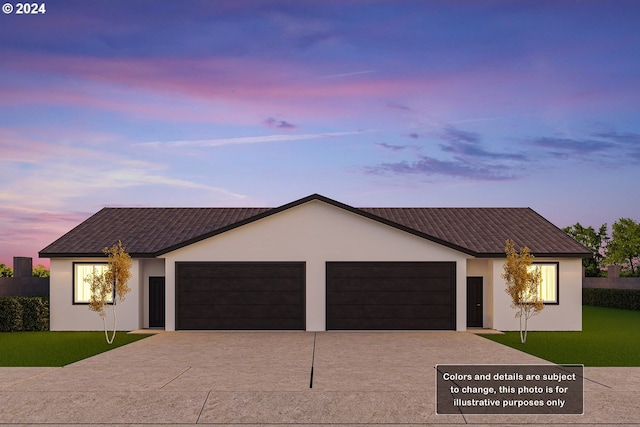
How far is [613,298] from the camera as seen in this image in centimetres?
3897

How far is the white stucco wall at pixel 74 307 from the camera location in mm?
25156

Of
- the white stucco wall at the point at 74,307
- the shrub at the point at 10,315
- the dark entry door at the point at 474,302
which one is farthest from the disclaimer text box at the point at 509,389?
the shrub at the point at 10,315

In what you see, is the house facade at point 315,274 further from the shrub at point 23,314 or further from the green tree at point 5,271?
the green tree at point 5,271

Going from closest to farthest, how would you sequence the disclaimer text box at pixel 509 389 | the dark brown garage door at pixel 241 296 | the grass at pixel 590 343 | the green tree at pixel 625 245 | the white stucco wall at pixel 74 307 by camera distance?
the disclaimer text box at pixel 509 389, the grass at pixel 590 343, the dark brown garage door at pixel 241 296, the white stucco wall at pixel 74 307, the green tree at pixel 625 245

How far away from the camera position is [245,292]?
80.3 feet

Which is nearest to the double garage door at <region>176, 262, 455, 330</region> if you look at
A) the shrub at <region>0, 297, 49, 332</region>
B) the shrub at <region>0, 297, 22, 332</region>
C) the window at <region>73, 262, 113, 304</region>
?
the window at <region>73, 262, 113, 304</region>

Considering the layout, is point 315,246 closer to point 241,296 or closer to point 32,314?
point 241,296

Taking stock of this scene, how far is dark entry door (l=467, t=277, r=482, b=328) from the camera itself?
25.9 m

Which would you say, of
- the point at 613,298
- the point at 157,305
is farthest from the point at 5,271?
the point at 613,298

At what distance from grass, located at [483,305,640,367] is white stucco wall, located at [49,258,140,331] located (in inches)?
498

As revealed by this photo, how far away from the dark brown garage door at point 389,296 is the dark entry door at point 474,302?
159cm

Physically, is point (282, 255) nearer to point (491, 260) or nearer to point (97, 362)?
point (491, 260)

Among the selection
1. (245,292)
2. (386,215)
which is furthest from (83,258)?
(386,215)

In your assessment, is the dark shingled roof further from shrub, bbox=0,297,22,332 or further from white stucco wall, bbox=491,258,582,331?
shrub, bbox=0,297,22,332
